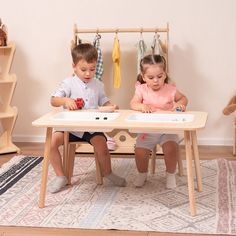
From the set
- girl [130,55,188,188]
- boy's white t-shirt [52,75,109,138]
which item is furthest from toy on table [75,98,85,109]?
girl [130,55,188,188]

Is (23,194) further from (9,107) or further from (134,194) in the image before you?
(9,107)

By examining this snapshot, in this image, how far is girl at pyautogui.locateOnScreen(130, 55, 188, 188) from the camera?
2814 mm

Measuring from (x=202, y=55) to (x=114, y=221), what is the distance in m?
1.96

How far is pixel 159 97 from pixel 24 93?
1.63 meters

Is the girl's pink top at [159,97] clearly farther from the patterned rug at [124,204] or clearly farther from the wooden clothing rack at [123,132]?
the wooden clothing rack at [123,132]

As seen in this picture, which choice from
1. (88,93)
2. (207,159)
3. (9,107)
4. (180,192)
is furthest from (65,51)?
(180,192)

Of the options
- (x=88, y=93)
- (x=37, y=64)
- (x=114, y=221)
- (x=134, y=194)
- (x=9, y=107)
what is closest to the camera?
(x=114, y=221)

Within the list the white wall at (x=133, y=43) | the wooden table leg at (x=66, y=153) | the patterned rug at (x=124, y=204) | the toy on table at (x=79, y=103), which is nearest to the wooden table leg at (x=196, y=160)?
the patterned rug at (x=124, y=204)

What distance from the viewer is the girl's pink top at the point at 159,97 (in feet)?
9.62

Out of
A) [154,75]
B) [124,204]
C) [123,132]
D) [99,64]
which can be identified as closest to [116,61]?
[99,64]

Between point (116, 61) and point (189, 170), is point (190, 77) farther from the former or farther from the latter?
point (189, 170)

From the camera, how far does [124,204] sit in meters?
2.63

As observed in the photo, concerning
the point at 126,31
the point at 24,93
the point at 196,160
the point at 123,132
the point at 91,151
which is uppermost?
the point at 126,31

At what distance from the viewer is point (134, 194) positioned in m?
2.79
